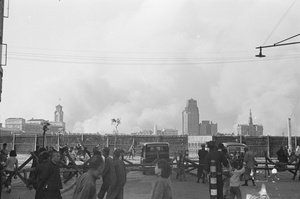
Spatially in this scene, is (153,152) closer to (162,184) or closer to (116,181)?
(116,181)

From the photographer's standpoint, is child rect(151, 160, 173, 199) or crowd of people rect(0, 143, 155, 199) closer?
crowd of people rect(0, 143, 155, 199)

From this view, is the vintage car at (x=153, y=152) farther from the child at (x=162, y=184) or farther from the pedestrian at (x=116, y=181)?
the child at (x=162, y=184)

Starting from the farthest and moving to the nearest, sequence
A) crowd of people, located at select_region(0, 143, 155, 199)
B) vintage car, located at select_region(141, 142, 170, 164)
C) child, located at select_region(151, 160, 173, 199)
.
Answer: vintage car, located at select_region(141, 142, 170, 164), child, located at select_region(151, 160, 173, 199), crowd of people, located at select_region(0, 143, 155, 199)

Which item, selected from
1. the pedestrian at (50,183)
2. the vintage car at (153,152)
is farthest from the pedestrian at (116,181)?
the vintage car at (153,152)

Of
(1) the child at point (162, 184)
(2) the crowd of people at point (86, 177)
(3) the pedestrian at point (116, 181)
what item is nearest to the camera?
(2) the crowd of people at point (86, 177)

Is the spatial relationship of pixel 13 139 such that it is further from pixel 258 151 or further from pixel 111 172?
pixel 111 172

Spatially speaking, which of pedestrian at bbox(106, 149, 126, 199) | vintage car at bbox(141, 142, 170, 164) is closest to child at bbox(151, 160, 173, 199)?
pedestrian at bbox(106, 149, 126, 199)

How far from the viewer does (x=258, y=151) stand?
147ft

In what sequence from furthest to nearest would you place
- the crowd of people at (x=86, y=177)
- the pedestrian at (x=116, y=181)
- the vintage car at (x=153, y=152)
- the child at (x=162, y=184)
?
the vintage car at (x=153, y=152) → the pedestrian at (x=116, y=181) → the child at (x=162, y=184) → the crowd of people at (x=86, y=177)

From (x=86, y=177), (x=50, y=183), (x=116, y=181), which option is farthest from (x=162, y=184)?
(x=116, y=181)

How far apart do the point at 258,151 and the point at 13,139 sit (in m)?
32.2

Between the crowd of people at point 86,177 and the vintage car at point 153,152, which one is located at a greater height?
the crowd of people at point 86,177

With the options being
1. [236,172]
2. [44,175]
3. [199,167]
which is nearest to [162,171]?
[44,175]

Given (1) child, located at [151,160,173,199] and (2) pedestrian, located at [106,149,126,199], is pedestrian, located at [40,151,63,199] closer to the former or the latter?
(2) pedestrian, located at [106,149,126,199]
